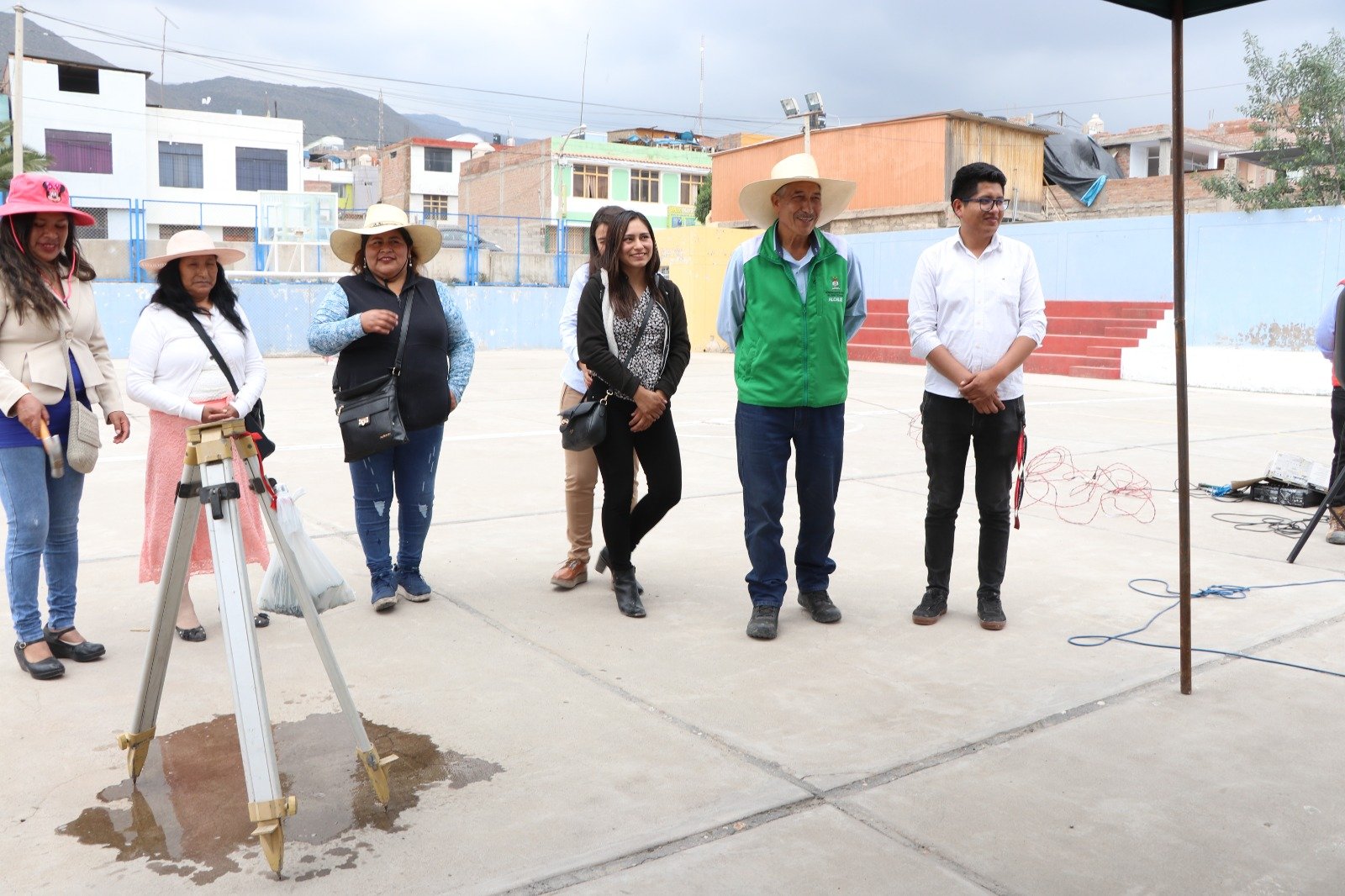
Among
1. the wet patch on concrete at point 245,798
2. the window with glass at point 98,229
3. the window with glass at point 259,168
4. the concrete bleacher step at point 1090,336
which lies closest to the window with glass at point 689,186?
the window with glass at point 259,168

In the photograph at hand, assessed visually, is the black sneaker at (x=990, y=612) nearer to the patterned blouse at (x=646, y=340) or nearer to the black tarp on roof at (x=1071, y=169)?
the patterned blouse at (x=646, y=340)

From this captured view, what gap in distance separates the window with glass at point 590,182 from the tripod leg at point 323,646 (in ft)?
175

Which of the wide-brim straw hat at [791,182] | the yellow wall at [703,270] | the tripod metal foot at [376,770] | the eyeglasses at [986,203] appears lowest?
the tripod metal foot at [376,770]

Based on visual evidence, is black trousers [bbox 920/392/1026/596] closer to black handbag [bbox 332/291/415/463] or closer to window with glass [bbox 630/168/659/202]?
black handbag [bbox 332/291/415/463]

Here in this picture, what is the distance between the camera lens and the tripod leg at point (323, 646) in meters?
2.95

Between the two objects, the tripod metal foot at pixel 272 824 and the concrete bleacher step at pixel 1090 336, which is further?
the concrete bleacher step at pixel 1090 336

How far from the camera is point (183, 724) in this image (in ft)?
12.0

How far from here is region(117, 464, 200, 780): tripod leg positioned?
9.52ft

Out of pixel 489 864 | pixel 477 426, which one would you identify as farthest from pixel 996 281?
pixel 477 426

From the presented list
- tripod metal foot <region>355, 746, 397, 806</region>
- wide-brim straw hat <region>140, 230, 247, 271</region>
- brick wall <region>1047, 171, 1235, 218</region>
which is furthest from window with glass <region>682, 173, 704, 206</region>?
tripod metal foot <region>355, 746, 397, 806</region>

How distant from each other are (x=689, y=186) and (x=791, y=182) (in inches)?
2195

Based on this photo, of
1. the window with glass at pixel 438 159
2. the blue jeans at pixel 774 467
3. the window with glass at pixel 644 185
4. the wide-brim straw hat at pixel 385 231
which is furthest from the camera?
the window with glass at pixel 438 159

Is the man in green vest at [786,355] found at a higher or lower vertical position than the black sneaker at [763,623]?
higher

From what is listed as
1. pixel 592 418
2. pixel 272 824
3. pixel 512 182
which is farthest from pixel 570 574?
pixel 512 182
